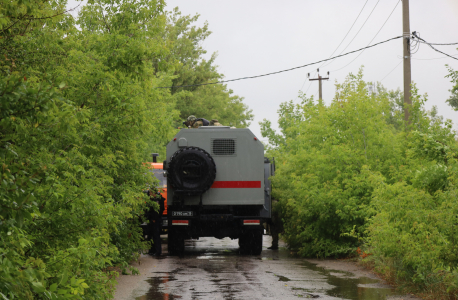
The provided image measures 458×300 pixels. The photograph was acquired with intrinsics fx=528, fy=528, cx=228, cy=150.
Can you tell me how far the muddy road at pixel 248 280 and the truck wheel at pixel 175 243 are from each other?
53 cm

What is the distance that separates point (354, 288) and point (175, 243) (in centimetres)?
676

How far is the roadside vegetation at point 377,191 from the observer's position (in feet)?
26.3

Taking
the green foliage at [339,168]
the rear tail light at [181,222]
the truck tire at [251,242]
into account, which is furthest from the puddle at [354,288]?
the rear tail light at [181,222]

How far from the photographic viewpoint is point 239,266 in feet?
41.3

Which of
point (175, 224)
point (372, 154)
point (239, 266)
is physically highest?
point (372, 154)

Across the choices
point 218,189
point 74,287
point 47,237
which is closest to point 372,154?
point 218,189

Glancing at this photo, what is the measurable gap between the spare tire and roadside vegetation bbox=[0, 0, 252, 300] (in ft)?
4.22

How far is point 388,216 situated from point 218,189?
19.1 feet

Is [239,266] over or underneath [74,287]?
underneath

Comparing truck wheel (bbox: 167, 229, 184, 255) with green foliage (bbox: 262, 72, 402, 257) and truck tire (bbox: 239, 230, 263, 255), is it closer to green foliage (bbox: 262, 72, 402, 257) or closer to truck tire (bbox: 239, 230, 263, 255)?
truck tire (bbox: 239, 230, 263, 255)

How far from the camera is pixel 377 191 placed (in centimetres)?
995

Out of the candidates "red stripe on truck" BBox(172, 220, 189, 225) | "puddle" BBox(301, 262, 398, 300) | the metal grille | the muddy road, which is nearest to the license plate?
"red stripe on truck" BBox(172, 220, 189, 225)

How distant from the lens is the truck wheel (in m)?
14.9

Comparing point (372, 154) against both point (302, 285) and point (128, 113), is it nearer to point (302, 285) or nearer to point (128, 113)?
point (302, 285)
